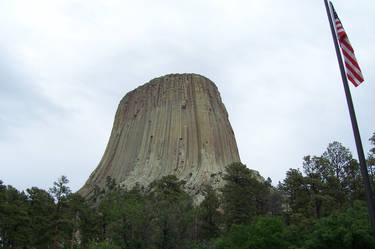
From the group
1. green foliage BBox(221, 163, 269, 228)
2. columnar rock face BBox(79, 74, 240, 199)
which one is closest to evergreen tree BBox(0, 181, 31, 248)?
green foliage BBox(221, 163, 269, 228)

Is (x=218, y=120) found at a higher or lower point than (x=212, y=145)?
higher

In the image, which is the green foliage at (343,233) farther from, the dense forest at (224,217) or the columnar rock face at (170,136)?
the columnar rock face at (170,136)

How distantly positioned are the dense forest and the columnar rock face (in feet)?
79.0

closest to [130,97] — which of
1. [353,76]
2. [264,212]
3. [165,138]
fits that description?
[165,138]

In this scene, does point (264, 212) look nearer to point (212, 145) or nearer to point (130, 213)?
point (130, 213)

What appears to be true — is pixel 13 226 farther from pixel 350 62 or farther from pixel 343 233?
pixel 350 62

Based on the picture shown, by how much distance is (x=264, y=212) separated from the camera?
36438mm

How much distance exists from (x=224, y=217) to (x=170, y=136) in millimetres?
38135

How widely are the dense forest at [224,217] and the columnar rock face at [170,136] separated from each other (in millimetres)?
24072

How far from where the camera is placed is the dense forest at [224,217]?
21.7 meters

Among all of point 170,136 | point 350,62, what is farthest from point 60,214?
point 170,136

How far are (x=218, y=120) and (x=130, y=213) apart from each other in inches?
2088

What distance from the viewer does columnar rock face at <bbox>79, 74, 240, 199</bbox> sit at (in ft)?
214

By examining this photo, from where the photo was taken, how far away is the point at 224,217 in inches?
1313
